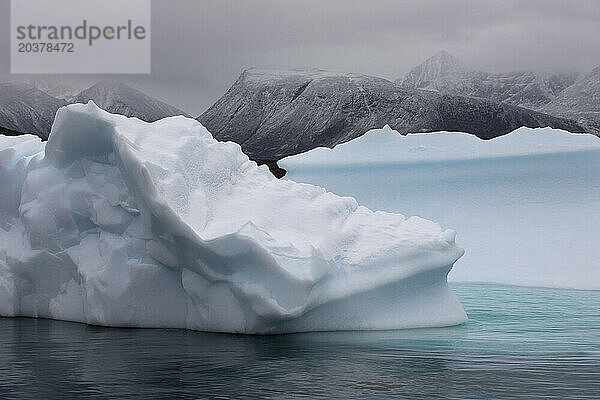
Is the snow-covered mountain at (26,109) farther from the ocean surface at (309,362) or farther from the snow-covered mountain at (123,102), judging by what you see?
the ocean surface at (309,362)

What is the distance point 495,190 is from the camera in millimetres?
20203

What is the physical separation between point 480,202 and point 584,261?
3.04m

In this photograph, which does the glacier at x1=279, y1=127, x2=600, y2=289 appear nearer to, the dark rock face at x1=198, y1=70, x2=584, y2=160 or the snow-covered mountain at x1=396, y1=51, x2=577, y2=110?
the dark rock face at x1=198, y1=70, x2=584, y2=160

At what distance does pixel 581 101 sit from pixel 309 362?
129 meters

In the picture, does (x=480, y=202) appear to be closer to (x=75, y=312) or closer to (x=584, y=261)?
(x=584, y=261)

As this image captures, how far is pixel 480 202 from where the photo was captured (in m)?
20.2

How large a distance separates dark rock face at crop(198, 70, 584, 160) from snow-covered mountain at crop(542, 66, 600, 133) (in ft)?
11.8

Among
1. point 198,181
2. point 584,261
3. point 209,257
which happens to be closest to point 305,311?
point 209,257

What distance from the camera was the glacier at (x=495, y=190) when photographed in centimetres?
1814

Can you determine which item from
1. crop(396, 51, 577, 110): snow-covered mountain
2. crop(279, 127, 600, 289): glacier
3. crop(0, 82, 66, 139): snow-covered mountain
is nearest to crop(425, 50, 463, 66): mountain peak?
crop(396, 51, 577, 110): snow-covered mountain

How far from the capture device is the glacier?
714 inches

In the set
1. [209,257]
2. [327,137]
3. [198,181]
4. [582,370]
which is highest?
[327,137]

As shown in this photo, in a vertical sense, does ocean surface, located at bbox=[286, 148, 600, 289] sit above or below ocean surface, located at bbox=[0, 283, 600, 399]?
above

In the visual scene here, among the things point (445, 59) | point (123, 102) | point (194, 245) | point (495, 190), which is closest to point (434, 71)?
point (445, 59)
